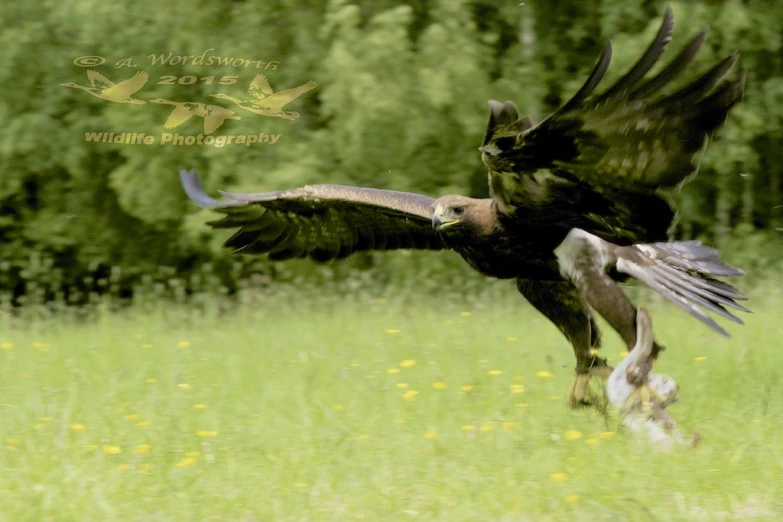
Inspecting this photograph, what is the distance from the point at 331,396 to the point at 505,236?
1.52m

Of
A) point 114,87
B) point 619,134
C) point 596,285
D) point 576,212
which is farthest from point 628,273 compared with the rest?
point 114,87

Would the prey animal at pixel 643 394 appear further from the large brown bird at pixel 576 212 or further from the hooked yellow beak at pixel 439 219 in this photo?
the hooked yellow beak at pixel 439 219

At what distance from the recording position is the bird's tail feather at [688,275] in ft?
16.4

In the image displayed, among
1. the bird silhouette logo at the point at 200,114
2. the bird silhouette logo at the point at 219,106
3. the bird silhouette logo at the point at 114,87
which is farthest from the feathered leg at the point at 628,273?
the bird silhouette logo at the point at 114,87

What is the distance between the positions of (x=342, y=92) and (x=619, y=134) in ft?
23.7

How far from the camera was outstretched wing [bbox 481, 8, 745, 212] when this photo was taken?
3.98 metres

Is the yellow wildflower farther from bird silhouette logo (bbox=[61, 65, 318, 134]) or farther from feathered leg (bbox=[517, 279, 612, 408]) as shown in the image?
bird silhouette logo (bbox=[61, 65, 318, 134])

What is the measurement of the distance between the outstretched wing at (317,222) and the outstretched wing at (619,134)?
1.49 m

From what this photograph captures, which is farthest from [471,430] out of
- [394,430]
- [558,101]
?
[558,101]

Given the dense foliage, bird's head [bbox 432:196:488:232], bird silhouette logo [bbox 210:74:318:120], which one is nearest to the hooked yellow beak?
bird's head [bbox 432:196:488:232]

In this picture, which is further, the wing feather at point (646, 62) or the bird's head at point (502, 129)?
the bird's head at point (502, 129)

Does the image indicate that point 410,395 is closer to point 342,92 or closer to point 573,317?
point 573,317

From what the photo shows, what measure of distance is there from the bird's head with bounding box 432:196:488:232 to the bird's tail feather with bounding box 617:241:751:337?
74 centimetres

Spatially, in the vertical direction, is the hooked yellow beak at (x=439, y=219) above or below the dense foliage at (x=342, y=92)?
above
